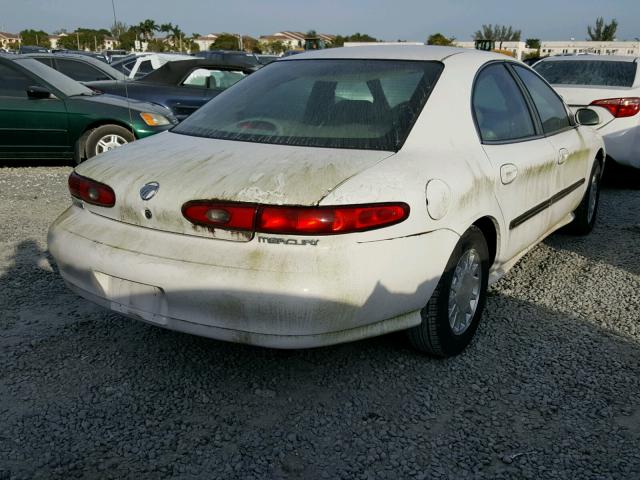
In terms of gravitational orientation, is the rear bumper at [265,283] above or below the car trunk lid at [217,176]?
below

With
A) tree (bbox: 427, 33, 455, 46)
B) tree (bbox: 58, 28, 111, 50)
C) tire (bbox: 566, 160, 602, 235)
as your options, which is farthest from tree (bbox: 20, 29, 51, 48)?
tire (bbox: 566, 160, 602, 235)

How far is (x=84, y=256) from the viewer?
2.73 metres

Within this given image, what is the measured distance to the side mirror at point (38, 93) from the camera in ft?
25.5

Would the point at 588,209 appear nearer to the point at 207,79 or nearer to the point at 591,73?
the point at 591,73

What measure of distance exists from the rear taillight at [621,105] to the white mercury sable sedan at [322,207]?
390 centimetres

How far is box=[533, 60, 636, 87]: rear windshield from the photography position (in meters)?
7.56

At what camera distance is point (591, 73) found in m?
7.80

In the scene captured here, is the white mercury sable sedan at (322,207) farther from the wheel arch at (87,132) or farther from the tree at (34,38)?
the tree at (34,38)

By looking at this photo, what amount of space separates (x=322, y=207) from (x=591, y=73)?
6.67m

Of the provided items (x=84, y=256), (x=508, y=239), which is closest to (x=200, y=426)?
(x=84, y=256)

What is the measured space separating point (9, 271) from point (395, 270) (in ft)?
9.68

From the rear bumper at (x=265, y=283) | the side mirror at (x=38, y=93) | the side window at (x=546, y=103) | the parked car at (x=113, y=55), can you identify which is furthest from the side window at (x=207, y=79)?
the parked car at (x=113, y=55)

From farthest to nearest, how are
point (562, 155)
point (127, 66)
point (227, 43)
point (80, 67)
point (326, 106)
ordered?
point (227, 43) < point (127, 66) < point (80, 67) < point (562, 155) < point (326, 106)

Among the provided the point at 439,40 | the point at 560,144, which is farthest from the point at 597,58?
the point at 439,40
